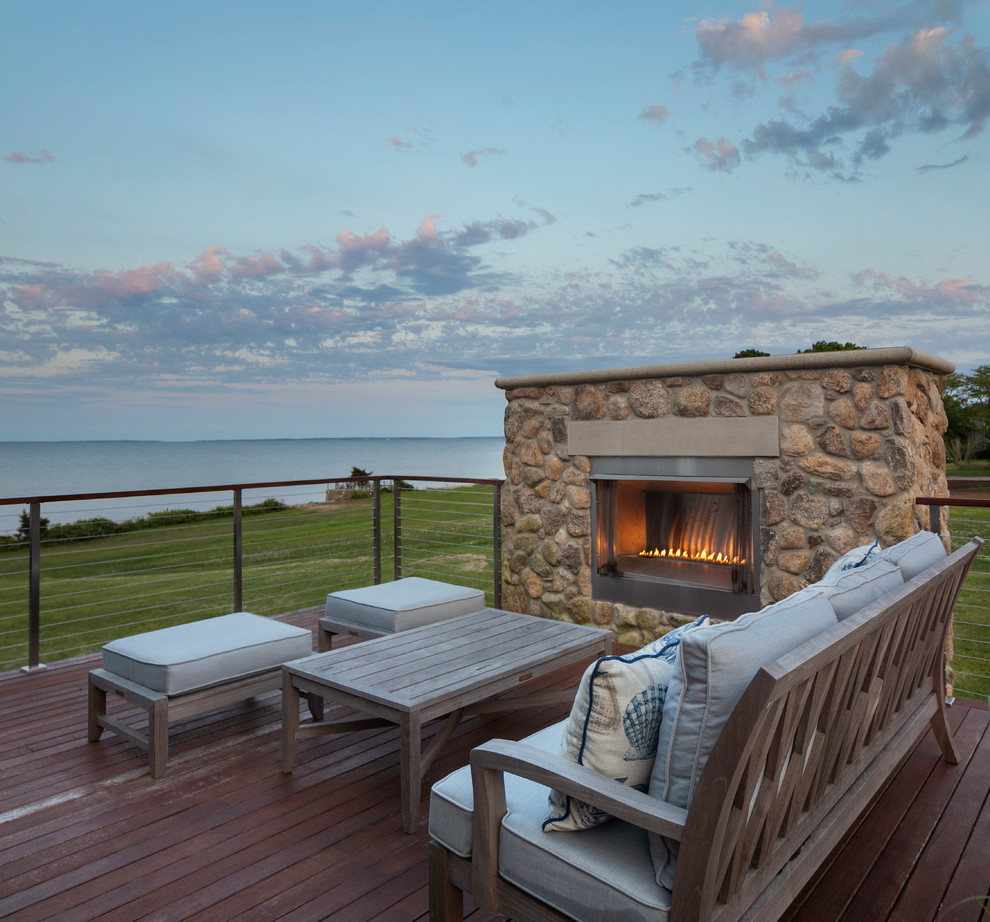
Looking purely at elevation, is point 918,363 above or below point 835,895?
above

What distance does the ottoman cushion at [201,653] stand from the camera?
2.66 meters

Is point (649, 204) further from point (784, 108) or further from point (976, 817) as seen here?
point (976, 817)

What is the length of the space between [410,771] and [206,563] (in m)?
6.47

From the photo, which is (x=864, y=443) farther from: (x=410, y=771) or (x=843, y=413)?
(x=410, y=771)

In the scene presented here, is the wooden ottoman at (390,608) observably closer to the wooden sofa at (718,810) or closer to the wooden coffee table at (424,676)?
the wooden coffee table at (424,676)

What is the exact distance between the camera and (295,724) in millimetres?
2602

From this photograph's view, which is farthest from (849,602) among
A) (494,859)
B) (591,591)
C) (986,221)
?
(986,221)

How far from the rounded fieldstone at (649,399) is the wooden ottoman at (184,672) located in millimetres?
2365

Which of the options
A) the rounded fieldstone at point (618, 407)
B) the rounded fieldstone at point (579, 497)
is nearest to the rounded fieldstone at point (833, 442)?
the rounded fieldstone at point (618, 407)

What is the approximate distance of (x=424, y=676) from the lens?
252 centimetres

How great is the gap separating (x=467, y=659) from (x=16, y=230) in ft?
29.2

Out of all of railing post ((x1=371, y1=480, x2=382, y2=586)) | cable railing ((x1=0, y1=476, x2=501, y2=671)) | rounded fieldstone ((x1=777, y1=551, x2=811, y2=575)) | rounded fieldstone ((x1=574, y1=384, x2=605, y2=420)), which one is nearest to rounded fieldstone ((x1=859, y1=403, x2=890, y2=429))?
rounded fieldstone ((x1=777, y1=551, x2=811, y2=575))

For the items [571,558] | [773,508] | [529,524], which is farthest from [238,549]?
[773,508]

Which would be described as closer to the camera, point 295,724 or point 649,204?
point 295,724
